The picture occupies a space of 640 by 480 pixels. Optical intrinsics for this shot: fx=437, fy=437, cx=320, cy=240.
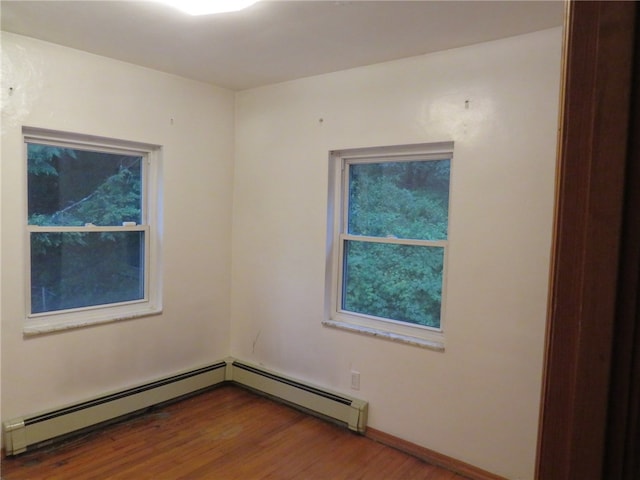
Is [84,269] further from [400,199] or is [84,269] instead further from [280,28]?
[400,199]

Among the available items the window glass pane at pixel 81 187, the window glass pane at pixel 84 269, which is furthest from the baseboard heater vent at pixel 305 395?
the window glass pane at pixel 81 187

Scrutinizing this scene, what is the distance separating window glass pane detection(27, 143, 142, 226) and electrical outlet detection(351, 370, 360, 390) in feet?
6.58

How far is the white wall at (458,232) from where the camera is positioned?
94.5 inches

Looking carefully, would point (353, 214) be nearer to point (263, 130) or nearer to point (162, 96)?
point (263, 130)

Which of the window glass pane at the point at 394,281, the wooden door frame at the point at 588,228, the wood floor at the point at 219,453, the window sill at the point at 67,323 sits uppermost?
the wooden door frame at the point at 588,228

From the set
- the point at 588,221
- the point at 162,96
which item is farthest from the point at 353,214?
the point at 588,221

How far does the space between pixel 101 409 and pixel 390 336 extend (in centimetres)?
205

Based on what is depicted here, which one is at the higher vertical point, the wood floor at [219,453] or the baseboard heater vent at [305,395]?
the baseboard heater vent at [305,395]

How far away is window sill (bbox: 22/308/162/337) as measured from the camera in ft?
9.06

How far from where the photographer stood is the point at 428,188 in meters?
2.92

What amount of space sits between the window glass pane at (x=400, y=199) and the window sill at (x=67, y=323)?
1.76 metres

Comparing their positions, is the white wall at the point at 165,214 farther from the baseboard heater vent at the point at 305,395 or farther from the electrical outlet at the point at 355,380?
the electrical outlet at the point at 355,380

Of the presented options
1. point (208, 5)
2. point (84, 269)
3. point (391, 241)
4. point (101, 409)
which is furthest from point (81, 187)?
point (391, 241)

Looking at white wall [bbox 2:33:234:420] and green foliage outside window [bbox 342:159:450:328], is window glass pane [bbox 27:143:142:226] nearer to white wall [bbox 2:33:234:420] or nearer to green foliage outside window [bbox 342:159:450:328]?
white wall [bbox 2:33:234:420]
